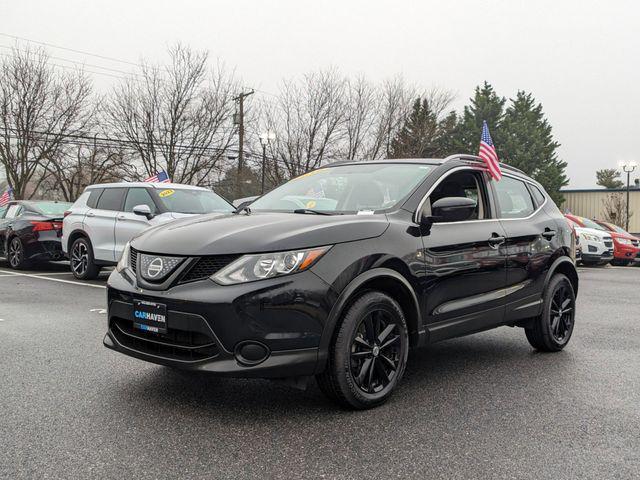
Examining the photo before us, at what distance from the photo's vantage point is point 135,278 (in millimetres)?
3811

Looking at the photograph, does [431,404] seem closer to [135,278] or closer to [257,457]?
[257,457]

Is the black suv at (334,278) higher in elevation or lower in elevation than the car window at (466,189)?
lower

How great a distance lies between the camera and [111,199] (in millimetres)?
10859

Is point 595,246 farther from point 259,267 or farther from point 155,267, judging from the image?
point 155,267

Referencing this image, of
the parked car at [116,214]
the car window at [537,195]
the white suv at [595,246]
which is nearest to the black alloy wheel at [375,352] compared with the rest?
the car window at [537,195]

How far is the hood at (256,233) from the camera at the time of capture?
3504mm

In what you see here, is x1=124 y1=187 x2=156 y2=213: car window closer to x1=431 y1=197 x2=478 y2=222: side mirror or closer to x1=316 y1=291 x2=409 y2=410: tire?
x1=431 y1=197 x2=478 y2=222: side mirror

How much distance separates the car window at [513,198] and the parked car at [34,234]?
10284 millimetres

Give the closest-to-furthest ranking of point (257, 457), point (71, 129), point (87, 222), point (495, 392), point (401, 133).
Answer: point (257, 457) < point (495, 392) < point (87, 222) < point (71, 129) < point (401, 133)

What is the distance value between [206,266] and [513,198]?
120 inches

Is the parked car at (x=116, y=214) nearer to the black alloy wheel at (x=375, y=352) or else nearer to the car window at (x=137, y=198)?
the car window at (x=137, y=198)

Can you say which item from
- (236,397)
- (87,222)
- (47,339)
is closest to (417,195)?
(236,397)

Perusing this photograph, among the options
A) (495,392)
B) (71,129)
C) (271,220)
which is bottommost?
(495,392)

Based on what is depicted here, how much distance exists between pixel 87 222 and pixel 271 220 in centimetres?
789
